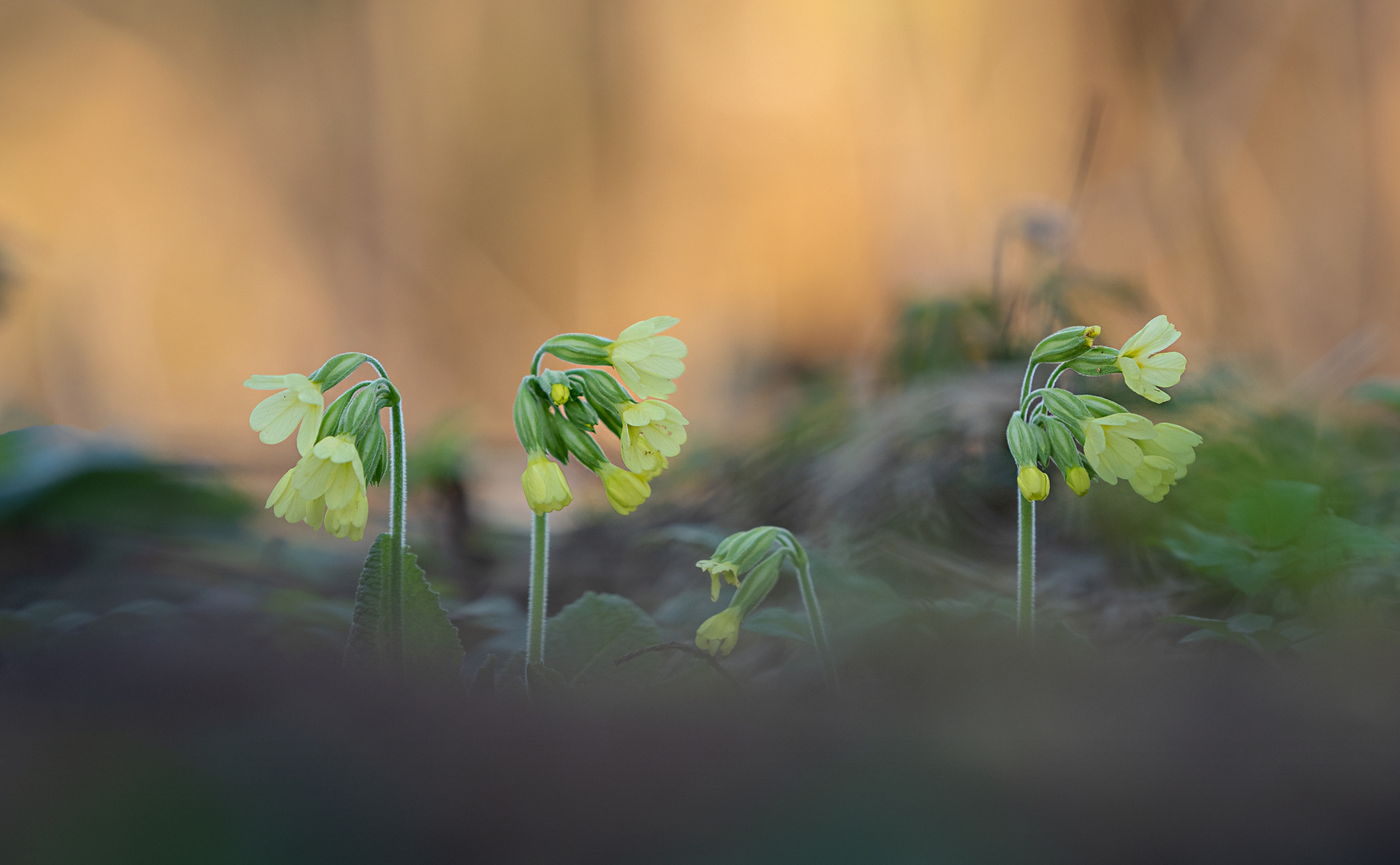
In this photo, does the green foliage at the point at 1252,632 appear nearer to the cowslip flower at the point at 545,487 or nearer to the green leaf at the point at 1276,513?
the green leaf at the point at 1276,513

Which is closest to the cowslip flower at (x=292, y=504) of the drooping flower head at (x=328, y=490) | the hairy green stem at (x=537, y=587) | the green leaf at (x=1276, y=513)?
the drooping flower head at (x=328, y=490)

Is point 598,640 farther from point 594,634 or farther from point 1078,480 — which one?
point 1078,480

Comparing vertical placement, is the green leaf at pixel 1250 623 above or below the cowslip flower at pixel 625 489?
below

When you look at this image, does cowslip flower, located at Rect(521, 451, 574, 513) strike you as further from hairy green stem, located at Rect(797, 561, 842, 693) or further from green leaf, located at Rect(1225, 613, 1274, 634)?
green leaf, located at Rect(1225, 613, 1274, 634)

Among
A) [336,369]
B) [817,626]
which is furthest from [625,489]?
[336,369]

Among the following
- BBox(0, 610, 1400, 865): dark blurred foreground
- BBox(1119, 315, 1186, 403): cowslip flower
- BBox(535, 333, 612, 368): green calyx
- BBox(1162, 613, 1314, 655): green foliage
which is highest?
BBox(535, 333, 612, 368): green calyx

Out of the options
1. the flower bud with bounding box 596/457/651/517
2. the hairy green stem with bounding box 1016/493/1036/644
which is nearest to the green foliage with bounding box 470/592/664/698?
the flower bud with bounding box 596/457/651/517

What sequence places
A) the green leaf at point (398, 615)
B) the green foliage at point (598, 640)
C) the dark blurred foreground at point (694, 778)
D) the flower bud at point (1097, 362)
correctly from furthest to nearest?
the green foliage at point (598, 640)
the flower bud at point (1097, 362)
the green leaf at point (398, 615)
the dark blurred foreground at point (694, 778)

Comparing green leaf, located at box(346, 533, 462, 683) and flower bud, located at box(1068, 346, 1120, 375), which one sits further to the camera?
flower bud, located at box(1068, 346, 1120, 375)
